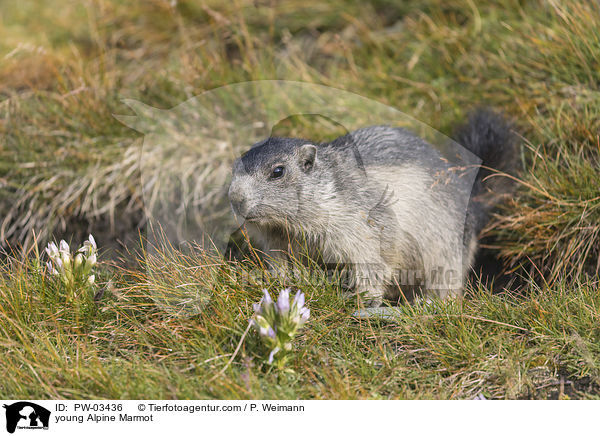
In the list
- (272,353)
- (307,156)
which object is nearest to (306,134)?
(307,156)

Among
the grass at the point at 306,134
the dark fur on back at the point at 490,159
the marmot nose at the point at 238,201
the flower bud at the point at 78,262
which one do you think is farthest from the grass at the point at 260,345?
the dark fur on back at the point at 490,159

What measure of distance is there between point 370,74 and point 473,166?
199cm

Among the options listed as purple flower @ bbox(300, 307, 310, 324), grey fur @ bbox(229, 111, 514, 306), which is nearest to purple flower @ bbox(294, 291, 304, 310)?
purple flower @ bbox(300, 307, 310, 324)

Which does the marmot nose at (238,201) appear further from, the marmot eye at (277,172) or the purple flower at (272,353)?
the purple flower at (272,353)

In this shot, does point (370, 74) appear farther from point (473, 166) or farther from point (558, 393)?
point (558, 393)

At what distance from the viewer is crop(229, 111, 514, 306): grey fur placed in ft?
11.6

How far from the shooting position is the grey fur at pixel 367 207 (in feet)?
11.6

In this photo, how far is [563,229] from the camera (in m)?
4.16

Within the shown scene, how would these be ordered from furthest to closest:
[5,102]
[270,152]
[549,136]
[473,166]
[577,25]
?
[5,102]
[577,25]
[549,136]
[473,166]
[270,152]

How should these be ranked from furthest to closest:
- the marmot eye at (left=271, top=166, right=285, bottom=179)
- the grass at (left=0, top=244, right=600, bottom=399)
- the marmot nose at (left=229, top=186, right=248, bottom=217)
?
the marmot eye at (left=271, top=166, right=285, bottom=179)
the marmot nose at (left=229, top=186, right=248, bottom=217)
the grass at (left=0, top=244, right=600, bottom=399)

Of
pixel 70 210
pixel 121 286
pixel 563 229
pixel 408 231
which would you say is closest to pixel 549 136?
pixel 563 229
